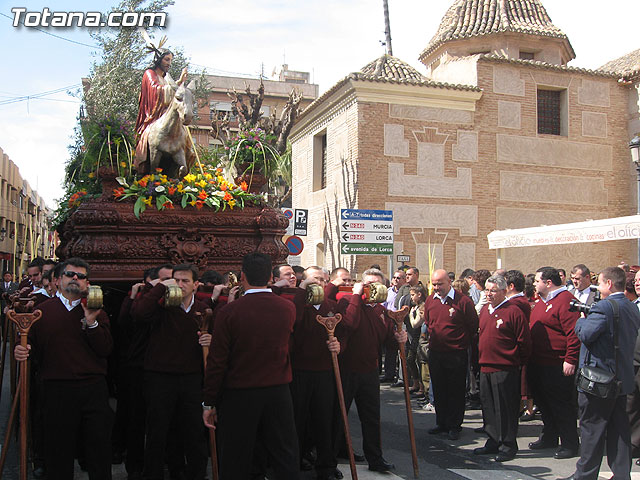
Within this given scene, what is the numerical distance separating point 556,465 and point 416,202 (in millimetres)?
12421

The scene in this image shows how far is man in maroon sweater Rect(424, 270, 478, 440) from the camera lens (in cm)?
793

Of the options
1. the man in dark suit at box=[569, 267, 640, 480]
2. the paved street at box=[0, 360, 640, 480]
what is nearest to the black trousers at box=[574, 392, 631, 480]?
the man in dark suit at box=[569, 267, 640, 480]

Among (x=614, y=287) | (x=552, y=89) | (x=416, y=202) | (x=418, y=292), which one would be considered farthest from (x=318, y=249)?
(x=614, y=287)

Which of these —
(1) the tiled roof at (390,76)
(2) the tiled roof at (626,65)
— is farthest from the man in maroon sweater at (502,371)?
(2) the tiled roof at (626,65)

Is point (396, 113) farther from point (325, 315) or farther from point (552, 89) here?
point (325, 315)

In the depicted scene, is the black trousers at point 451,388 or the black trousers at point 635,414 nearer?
the black trousers at point 635,414

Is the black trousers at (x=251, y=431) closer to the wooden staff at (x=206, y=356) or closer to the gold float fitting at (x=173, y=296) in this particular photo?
the wooden staff at (x=206, y=356)

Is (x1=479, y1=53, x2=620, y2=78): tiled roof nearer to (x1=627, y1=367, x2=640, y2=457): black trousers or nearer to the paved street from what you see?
the paved street

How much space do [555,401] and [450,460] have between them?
1.37m

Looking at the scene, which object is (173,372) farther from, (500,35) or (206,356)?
(500,35)

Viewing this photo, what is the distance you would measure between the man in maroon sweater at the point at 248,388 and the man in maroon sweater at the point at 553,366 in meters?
3.63

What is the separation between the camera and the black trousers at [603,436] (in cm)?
557

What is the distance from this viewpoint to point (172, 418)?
552 cm

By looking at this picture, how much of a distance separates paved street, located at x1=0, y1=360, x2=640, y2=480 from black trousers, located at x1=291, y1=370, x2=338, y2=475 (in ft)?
1.27
